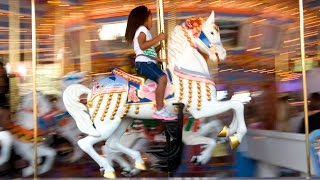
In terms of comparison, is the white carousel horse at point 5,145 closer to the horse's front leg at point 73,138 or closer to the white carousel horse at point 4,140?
the white carousel horse at point 4,140

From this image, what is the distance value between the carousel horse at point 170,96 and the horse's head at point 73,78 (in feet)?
2.25

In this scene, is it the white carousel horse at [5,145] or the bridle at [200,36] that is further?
the white carousel horse at [5,145]

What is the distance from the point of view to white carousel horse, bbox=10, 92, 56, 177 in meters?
6.88

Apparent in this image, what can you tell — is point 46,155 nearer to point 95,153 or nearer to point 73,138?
point 73,138

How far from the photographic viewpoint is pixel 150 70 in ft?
19.8

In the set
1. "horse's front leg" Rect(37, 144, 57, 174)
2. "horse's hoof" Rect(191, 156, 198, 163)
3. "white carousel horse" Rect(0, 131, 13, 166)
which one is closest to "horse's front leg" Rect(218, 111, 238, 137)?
"horse's hoof" Rect(191, 156, 198, 163)

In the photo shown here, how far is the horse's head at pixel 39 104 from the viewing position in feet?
22.9

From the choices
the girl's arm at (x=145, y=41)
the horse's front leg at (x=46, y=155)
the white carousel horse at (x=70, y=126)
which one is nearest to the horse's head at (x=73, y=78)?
the white carousel horse at (x=70, y=126)

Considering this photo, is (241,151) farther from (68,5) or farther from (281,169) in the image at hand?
(68,5)

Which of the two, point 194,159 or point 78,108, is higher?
point 78,108

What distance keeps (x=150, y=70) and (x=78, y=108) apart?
3.07 feet

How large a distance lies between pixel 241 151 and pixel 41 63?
2.79 meters

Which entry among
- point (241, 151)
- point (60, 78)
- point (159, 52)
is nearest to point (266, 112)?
point (241, 151)

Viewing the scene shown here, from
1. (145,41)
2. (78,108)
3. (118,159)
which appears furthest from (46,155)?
(145,41)
